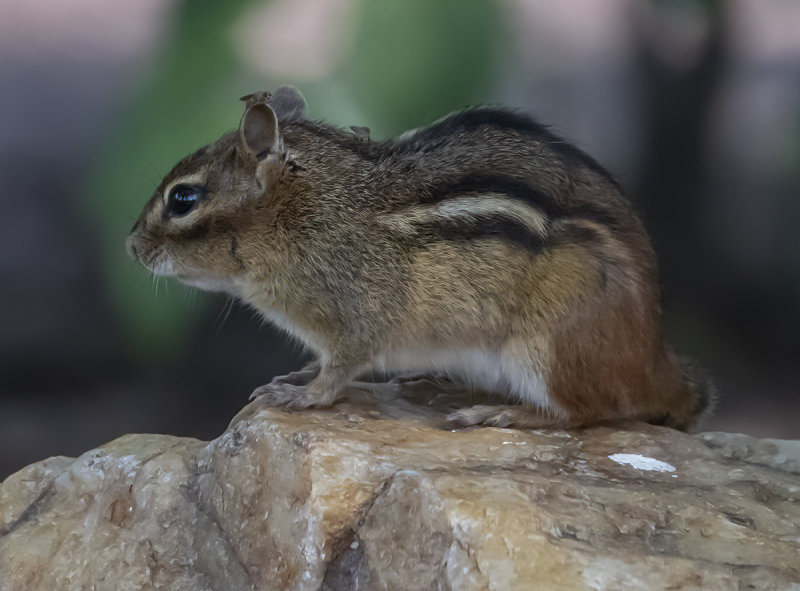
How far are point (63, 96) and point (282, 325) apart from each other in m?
1.45

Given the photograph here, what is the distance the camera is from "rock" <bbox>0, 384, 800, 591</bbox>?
204 cm

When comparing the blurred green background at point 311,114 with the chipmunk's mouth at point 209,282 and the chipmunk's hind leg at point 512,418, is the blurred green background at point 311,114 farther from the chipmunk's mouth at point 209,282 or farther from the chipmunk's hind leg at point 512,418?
the chipmunk's hind leg at point 512,418

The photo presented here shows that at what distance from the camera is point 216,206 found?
2713mm

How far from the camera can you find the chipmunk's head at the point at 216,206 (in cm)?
270

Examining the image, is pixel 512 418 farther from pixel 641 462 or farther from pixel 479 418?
pixel 641 462

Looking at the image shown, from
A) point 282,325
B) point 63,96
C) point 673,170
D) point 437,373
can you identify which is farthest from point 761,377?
point 63,96

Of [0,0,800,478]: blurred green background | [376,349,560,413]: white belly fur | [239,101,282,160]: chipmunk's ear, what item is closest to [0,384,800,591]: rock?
[376,349,560,413]: white belly fur

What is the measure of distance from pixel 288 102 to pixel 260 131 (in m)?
0.36

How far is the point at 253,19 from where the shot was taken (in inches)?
137

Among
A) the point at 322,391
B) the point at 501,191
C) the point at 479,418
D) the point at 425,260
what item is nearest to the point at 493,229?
the point at 501,191

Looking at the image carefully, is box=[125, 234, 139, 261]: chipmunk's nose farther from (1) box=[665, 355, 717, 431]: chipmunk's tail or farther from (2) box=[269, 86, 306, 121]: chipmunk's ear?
(1) box=[665, 355, 717, 431]: chipmunk's tail

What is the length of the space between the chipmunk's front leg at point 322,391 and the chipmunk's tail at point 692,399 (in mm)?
1110

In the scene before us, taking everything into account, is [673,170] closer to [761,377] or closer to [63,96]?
[761,377]

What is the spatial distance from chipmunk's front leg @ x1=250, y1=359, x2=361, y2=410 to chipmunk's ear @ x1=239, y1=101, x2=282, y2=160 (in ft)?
2.19
